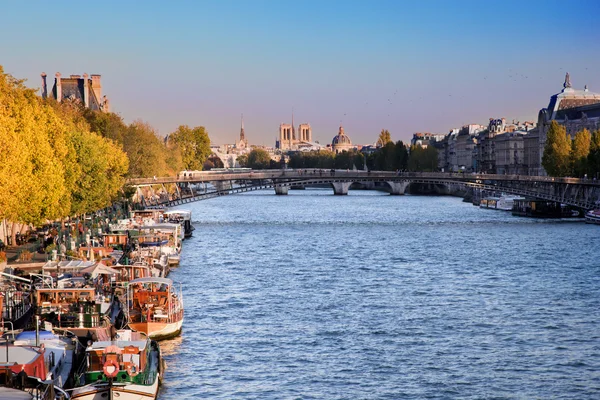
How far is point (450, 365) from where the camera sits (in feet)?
90.0

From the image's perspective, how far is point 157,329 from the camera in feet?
99.2

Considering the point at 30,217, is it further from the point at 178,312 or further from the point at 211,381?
the point at 211,381

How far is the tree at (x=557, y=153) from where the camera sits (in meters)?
99.3

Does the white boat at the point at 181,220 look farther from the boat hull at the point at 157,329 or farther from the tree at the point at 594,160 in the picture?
the tree at the point at 594,160

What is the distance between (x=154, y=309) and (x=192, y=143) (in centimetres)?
11130

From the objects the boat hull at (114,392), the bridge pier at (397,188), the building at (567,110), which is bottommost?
the boat hull at (114,392)

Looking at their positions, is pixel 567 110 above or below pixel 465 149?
above

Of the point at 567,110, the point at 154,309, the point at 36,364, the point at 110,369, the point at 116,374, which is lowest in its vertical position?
the point at 116,374

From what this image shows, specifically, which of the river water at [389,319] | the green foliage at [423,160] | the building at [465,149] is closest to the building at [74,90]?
the river water at [389,319]

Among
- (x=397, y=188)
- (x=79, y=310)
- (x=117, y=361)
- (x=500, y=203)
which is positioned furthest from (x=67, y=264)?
(x=397, y=188)

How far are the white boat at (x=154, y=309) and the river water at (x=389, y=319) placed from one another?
555 millimetres

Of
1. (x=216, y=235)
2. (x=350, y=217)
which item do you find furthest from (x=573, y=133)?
(x=216, y=235)

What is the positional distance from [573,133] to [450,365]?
99366mm

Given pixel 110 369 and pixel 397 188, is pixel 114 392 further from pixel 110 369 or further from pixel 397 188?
pixel 397 188
